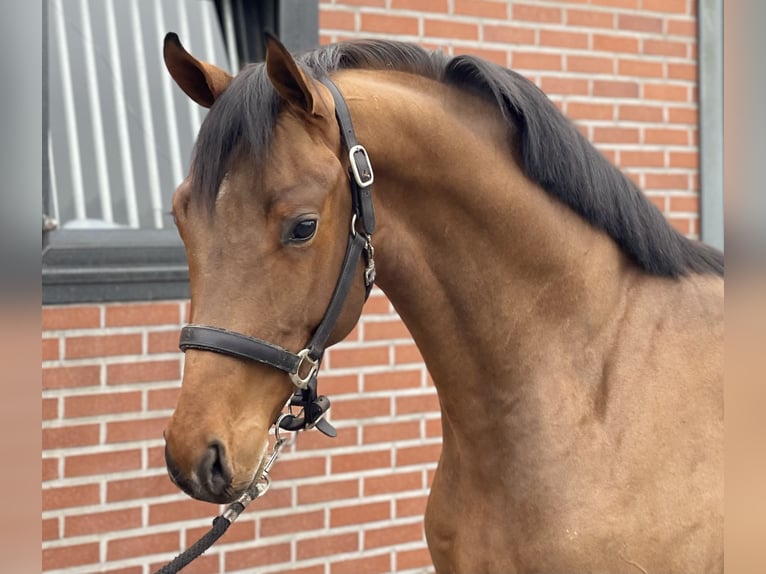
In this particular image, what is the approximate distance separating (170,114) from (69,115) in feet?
1.11

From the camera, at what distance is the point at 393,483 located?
3.12 meters

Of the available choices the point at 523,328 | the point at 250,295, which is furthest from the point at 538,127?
the point at 250,295

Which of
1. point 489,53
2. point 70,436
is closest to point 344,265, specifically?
point 70,436

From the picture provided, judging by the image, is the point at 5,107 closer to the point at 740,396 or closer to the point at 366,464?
the point at 740,396

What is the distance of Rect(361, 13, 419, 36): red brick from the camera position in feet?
9.91

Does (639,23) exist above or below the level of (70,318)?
above

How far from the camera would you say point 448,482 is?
1.79 m

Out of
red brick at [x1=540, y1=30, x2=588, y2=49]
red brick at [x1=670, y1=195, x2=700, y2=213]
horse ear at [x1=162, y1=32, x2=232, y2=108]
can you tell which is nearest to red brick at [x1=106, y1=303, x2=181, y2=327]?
horse ear at [x1=162, y1=32, x2=232, y2=108]

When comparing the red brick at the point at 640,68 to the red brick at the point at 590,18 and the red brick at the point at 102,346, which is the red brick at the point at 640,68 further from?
the red brick at the point at 102,346

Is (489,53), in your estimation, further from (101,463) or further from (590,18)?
(101,463)

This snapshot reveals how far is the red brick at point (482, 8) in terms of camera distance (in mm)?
3178

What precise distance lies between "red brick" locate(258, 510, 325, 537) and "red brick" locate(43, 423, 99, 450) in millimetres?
666

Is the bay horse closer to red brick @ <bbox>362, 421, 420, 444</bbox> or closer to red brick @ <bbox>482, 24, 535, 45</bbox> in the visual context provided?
red brick @ <bbox>362, 421, 420, 444</bbox>

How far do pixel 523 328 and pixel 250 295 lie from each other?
0.59 metres
